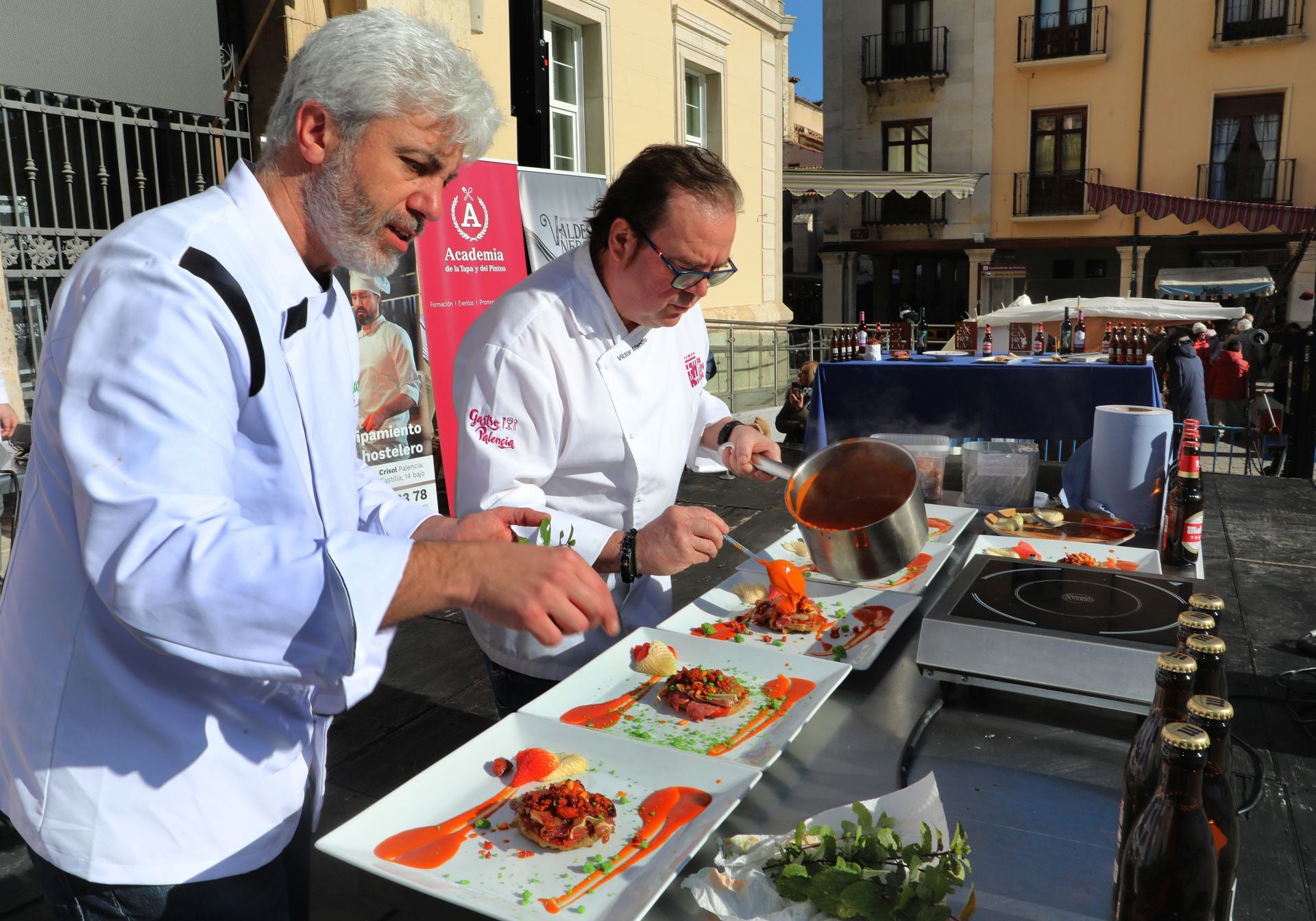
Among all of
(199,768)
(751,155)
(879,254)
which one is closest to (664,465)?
(199,768)

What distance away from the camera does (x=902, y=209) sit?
68.3 ft

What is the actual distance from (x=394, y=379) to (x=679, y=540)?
3.66 m

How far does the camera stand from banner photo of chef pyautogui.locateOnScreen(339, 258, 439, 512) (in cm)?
457

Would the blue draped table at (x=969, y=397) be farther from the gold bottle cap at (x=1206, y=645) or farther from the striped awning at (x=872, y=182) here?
the striped awning at (x=872, y=182)

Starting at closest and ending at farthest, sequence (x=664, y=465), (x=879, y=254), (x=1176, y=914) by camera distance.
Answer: (x=1176, y=914) < (x=664, y=465) < (x=879, y=254)

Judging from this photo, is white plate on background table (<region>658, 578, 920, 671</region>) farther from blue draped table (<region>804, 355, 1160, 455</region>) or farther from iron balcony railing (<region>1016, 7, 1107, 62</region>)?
iron balcony railing (<region>1016, 7, 1107, 62</region>)

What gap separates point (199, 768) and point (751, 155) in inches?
429

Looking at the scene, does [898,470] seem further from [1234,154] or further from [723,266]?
[1234,154]

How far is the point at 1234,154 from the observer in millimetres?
18594

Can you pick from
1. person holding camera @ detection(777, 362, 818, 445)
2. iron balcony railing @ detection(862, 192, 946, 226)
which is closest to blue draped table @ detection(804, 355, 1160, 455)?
person holding camera @ detection(777, 362, 818, 445)

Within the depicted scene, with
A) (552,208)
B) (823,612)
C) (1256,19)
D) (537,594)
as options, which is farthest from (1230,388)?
(1256,19)

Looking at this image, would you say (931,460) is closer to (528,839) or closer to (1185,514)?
(1185,514)

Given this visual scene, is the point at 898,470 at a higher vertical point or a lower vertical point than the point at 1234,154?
lower

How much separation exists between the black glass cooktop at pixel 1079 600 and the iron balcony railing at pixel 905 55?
21367 mm
